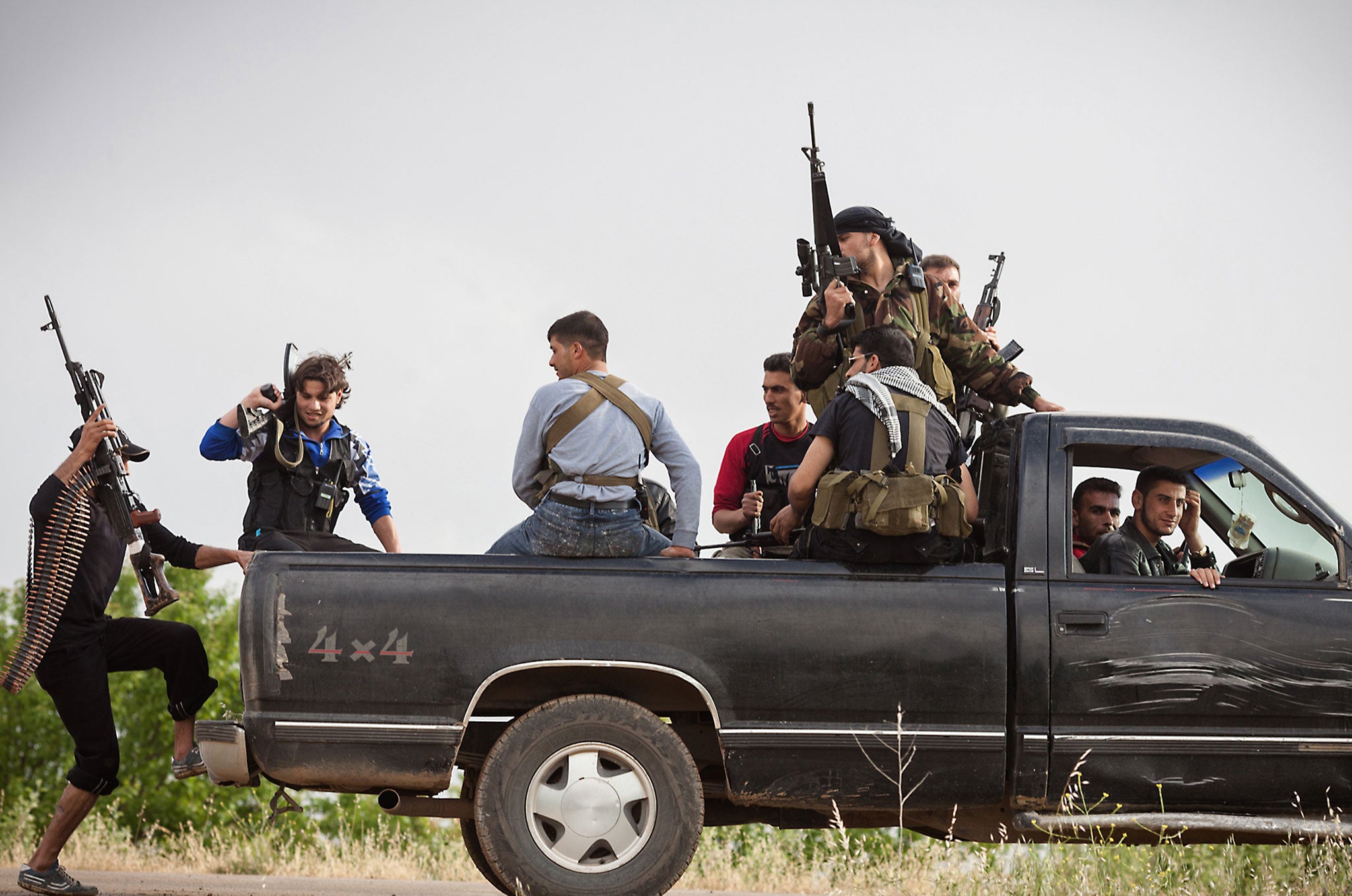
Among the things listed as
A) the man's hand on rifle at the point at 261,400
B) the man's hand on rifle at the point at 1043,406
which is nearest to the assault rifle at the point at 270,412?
the man's hand on rifle at the point at 261,400

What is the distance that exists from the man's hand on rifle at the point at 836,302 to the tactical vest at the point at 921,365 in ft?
0.22

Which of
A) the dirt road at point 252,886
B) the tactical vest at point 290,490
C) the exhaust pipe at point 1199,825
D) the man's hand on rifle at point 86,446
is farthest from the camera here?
the dirt road at point 252,886

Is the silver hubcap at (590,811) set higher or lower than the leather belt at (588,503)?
lower

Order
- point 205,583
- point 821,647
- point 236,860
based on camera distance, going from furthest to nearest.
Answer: point 205,583 → point 236,860 → point 821,647

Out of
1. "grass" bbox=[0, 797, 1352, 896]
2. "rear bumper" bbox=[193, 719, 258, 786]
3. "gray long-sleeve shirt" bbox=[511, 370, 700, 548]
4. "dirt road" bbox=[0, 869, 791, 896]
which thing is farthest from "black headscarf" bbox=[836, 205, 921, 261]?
"dirt road" bbox=[0, 869, 791, 896]

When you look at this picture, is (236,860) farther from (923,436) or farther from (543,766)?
(923,436)

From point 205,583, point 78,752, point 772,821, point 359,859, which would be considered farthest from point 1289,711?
point 205,583

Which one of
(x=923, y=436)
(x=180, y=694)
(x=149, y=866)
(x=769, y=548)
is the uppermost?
(x=923, y=436)

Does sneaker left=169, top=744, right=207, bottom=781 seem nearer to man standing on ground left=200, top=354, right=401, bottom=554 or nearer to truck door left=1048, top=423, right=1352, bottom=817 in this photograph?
man standing on ground left=200, top=354, right=401, bottom=554

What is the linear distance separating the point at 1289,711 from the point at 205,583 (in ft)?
140

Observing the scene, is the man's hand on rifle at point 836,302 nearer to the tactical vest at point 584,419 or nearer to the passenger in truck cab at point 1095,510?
the tactical vest at point 584,419

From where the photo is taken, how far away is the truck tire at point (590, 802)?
4.74m

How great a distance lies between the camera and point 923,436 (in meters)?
4.99

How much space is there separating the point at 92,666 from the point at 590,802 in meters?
2.53
